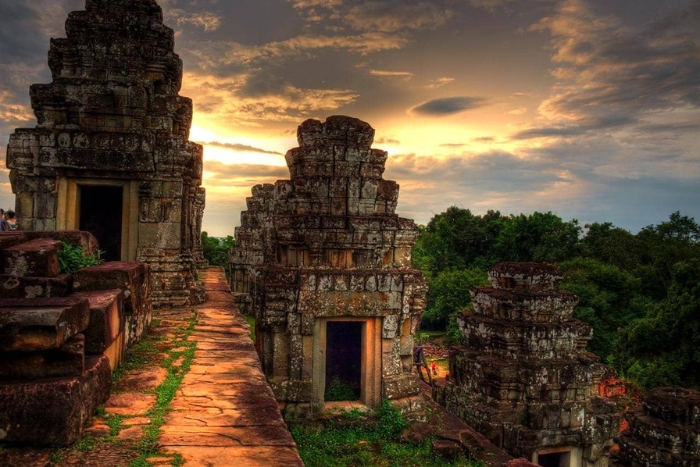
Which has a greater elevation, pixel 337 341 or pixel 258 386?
pixel 258 386

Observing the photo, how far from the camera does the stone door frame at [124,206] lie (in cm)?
877

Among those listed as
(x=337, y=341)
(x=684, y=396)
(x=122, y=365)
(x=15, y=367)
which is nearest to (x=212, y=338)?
(x=122, y=365)

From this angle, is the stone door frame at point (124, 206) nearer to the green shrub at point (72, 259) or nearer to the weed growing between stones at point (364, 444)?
the green shrub at point (72, 259)

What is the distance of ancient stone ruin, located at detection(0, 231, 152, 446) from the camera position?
2.92m

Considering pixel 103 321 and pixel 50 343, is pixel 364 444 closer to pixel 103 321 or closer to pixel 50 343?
pixel 103 321

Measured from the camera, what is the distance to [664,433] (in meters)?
11.2

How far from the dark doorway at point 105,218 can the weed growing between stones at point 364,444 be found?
6.10m

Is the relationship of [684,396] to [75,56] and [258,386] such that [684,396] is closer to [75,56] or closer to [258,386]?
[258,386]

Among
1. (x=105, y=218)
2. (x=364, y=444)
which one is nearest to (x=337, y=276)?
(x=364, y=444)

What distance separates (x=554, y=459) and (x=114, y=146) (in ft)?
34.0

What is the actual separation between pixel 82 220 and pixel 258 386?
8466mm

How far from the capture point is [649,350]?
68.1 ft

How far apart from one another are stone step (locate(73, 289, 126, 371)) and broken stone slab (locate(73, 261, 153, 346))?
132 millimetres

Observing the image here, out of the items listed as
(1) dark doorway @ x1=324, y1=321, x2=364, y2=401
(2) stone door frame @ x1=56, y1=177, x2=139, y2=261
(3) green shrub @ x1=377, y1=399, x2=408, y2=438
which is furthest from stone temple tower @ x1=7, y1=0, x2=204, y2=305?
(3) green shrub @ x1=377, y1=399, x2=408, y2=438
